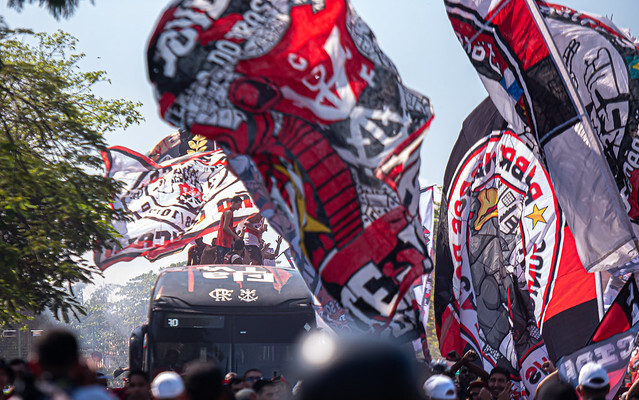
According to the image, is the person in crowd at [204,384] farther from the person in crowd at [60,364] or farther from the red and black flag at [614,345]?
the red and black flag at [614,345]

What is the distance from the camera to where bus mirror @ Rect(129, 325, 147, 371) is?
536 inches

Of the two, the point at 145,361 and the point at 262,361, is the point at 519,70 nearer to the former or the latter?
the point at 262,361

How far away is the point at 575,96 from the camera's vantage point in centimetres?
921

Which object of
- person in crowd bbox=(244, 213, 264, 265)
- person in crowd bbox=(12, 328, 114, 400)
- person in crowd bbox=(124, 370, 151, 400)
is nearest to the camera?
person in crowd bbox=(12, 328, 114, 400)

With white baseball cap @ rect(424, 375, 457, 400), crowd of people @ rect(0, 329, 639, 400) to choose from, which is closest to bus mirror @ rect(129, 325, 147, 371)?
crowd of people @ rect(0, 329, 639, 400)

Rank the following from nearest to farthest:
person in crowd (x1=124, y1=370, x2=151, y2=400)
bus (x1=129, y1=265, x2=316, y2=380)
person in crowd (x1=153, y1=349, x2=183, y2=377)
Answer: person in crowd (x1=124, y1=370, x2=151, y2=400), person in crowd (x1=153, y1=349, x2=183, y2=377), bus (x1=129, y1=265, x2=316, y2=380)

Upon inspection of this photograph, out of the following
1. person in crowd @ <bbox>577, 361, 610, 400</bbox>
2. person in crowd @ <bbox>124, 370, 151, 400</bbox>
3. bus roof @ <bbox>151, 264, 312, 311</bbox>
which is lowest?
person in crowd @ <bbox>577, 361, 610, 400</bbox>

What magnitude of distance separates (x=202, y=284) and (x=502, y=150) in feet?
17.9

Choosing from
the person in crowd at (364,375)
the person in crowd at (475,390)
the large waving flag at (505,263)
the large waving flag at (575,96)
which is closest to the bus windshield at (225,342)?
the large waving flag at (505,263)

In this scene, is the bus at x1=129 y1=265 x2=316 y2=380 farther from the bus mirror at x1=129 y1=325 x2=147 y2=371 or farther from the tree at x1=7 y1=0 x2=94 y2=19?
the tree at x1=7 y1=0 x2=94 y2=19

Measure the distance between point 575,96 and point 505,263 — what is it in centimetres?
410

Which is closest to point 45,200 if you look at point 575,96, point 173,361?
point 173,361

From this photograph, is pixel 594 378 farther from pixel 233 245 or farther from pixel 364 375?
pixel 233 245

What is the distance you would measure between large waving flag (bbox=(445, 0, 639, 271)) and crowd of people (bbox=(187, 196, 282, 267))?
313 inches
